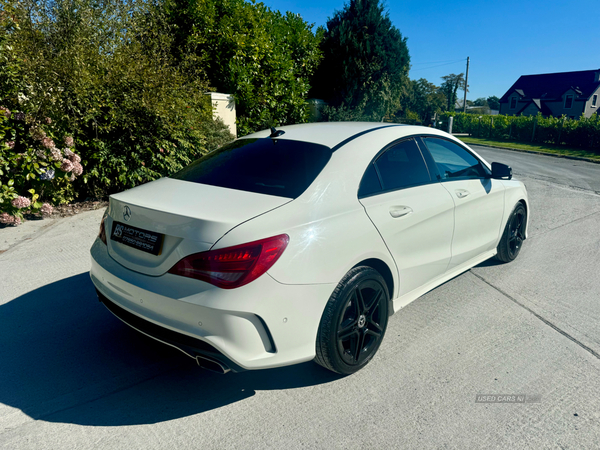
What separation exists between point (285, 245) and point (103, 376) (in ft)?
5.17

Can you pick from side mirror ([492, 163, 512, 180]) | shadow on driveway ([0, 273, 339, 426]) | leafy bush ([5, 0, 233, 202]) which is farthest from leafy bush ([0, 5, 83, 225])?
side mirror ([492, 163, 512, 180])

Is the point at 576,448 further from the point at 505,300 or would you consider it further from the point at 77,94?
the point at 77,94

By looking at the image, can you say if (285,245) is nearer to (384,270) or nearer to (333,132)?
(384,270)

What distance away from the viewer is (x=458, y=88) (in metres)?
94.9

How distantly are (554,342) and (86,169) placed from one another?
6685 millimetres

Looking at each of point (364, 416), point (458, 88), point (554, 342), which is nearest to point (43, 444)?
point (364, 416)

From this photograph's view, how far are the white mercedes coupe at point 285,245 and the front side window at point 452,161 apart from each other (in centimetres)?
5

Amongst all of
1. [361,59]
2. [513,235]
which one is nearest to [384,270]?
[513,235]

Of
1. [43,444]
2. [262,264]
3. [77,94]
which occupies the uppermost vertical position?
[77,94]

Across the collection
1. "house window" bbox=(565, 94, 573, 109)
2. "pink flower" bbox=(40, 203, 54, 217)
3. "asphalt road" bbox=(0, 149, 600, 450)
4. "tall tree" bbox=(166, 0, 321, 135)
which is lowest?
"asphalt road" bbox=(0, 149, 600, 450)

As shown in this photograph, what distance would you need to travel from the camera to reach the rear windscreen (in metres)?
2.94

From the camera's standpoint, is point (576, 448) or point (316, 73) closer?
point (576, 448)

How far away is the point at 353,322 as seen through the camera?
9.58 ft

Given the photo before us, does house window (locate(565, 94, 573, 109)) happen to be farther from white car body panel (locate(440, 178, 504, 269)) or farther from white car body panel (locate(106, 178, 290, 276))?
white car body panel (locate(106, 178, 290, 276))
